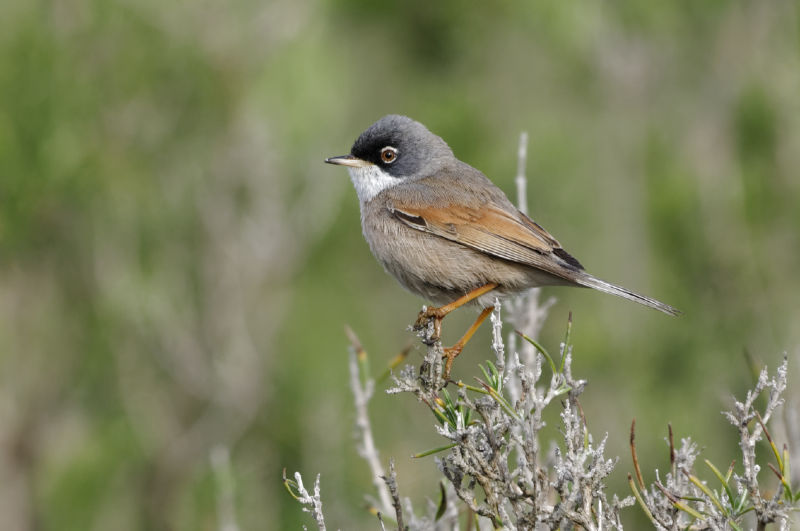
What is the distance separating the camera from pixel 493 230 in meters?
4.24

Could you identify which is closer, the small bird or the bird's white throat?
Result: the small bird

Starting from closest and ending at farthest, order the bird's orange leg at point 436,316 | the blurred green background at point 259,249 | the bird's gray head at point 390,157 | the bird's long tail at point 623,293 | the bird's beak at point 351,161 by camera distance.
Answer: the bird's orange leg at point 436,316 < the bird's long tail at point 623,293 < the bird's beak at point 351,161 < the bird's gray head at point 390,157 < the blurred green background at point 259,249

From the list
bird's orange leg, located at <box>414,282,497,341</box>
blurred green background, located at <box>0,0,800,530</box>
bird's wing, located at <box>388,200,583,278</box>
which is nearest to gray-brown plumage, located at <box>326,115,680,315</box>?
bird's wing, located at <box>388,200,583,278</box>

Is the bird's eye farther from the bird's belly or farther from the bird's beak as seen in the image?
the bird's belly

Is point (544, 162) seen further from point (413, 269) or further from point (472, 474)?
point (472, 474)

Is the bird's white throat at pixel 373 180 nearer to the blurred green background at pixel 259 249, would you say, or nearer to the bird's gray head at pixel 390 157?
the bird's gray head at pixel 390 157

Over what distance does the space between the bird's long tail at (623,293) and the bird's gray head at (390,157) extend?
3.71ft

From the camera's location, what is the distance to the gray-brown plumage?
13.5ft

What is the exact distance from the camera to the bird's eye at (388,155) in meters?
4.64

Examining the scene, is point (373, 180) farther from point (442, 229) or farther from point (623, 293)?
point (623, 293)

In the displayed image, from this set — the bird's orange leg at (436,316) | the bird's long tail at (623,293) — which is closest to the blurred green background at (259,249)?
the bird's orange leg at (436,316)

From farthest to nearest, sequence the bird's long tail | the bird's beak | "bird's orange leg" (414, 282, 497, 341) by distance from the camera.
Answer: the bird's beak
the bird's long tail
"bird's orange leg" (414, 282, 497, 341)

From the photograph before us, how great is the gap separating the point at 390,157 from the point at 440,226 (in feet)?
1.84

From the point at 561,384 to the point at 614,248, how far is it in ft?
19.3
